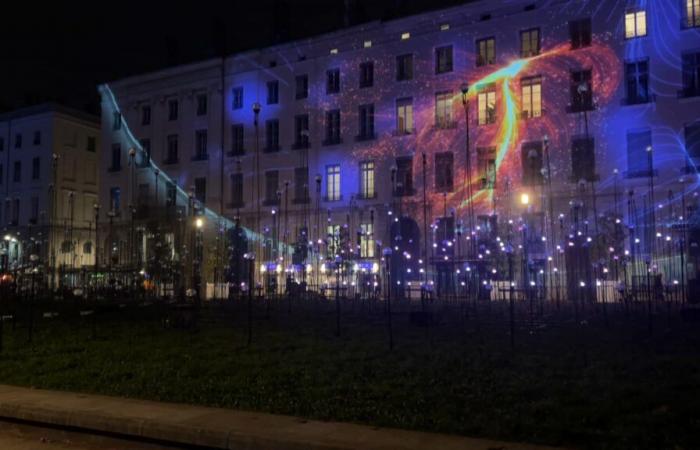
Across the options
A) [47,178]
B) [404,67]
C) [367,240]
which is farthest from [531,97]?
[47,178]

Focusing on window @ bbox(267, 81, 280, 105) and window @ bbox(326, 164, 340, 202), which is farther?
window @ bbox(267, 81, 280, 105)

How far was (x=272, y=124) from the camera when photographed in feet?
155

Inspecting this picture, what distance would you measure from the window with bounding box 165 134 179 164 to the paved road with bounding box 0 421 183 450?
43.3 metres

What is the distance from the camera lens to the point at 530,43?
3809 cm

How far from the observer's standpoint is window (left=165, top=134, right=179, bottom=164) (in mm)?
51500

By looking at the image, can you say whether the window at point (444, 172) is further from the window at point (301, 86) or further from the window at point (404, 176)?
the window at point (301, 86)

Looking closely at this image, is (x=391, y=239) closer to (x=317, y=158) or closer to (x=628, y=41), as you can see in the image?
(x=317, y=158)

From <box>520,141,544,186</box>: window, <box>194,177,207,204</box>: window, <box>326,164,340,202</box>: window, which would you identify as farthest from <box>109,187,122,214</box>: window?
<box>520,141,544,186</box>: window

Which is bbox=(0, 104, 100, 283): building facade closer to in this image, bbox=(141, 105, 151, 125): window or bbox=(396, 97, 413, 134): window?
bbox=(141, 105, 151, 125): window

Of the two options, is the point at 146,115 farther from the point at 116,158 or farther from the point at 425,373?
the point at 425,373

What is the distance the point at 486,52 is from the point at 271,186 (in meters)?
17.1

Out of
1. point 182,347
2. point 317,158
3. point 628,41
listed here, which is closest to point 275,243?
point 317,158

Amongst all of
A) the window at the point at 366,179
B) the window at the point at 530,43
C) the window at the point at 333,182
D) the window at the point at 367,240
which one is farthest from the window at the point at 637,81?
the window at the point at 333,182

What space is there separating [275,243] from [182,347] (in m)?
28.8
